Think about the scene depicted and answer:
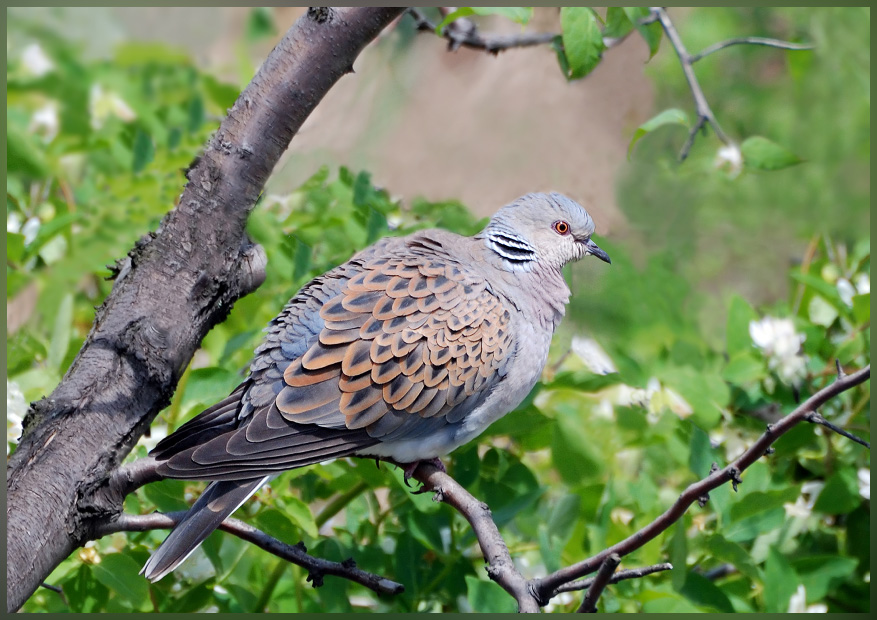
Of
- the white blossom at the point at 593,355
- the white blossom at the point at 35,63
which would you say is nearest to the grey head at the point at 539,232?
the white blossom at the point at 593,355

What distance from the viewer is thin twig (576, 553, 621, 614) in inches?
50.0

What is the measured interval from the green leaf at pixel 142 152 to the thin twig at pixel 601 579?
2.37 m

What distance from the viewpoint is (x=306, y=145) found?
9.91ft

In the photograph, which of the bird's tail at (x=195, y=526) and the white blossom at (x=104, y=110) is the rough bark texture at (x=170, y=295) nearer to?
the bird's tail at (x=195, y=526)

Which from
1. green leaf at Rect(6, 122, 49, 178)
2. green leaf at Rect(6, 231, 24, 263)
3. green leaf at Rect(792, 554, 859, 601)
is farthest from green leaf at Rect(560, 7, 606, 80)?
green leaf at Rect(6, 122, 49, 178)

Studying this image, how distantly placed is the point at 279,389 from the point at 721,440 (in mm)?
1488

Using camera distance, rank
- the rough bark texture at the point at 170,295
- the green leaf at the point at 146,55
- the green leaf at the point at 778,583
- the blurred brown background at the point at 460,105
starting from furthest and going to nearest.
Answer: the green leaf at the point at 146,55, the blurred brown background at the point at 460,105, the green leaf at the point at 778,583, the rough bark texture at the point at 170,295

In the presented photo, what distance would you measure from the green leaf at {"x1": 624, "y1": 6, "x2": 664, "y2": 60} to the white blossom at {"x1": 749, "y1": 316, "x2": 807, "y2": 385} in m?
0.95

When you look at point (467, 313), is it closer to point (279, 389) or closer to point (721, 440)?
point (279, 389)

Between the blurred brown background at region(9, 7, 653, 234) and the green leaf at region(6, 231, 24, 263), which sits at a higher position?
the blurred brown background at region(9, 7, 653, 234)

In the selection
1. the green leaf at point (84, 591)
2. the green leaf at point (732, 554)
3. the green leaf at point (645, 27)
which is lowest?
the green leaf at point (84, 591)

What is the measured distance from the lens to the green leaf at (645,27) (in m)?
2.32

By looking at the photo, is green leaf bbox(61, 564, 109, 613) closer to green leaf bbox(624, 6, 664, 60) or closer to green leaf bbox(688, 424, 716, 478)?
green leaf bbox(688, 424, 716, 478)

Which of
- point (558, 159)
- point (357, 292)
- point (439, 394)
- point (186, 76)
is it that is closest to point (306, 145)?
point (357, 292)
